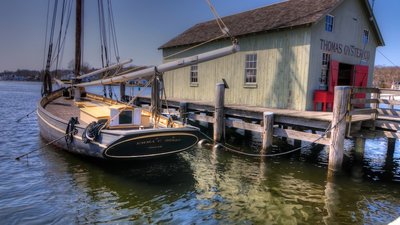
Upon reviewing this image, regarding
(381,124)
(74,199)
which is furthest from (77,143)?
(381,124)

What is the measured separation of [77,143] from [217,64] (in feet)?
31.7

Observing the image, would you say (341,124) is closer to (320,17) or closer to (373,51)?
(320,17)

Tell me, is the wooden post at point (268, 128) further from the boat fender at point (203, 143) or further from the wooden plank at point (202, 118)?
the wooden plank at point (202, 118)

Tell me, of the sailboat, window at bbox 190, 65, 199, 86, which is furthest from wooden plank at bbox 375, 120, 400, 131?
window at bbox 190, 65, 199, 86

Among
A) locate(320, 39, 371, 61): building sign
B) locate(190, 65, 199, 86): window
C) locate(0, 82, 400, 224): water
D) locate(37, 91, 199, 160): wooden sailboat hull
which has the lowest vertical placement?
locate(0, 82, 400, 224): water

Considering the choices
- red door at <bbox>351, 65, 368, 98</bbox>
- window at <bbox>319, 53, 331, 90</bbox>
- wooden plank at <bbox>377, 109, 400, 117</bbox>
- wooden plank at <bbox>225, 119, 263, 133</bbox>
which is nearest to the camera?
wooden plank at <bbox>377, 109, 400, 117</bbox>

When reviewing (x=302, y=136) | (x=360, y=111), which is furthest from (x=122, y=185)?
(x=360, y=111)

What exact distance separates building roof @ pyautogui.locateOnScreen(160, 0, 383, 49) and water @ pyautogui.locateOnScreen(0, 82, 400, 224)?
6312 millimetres

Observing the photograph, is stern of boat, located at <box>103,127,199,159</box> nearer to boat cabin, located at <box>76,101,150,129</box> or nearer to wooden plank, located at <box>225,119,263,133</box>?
boat cabin, located at <box>76,101,150,129</box>

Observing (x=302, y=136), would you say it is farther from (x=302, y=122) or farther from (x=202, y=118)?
(x=202, y=118)

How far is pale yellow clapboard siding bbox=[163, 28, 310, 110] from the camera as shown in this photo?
46.1 feet

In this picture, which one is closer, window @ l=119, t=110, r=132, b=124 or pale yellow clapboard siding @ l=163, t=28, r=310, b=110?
window @ l=119, t=110, r=132, b=124

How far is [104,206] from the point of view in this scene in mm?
7621

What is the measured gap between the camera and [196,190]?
8.90 metres
